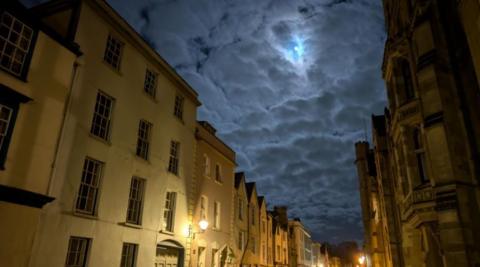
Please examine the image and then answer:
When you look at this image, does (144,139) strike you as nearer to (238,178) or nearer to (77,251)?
(77,251)

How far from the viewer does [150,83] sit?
20109 millimetres

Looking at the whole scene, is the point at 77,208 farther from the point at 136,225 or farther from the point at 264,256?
the point at 264,256

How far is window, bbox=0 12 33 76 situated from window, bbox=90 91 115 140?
370 cm

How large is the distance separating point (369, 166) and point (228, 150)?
22006 millimetres

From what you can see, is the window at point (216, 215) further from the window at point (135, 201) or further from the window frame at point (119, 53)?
the window frame at point (119, 53)

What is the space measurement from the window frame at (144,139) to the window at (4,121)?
6.87 metres

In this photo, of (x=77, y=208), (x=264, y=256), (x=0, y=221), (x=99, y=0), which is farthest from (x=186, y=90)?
(x=264, y=256)

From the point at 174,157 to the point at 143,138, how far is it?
3.23m

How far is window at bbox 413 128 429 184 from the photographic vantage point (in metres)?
14.6

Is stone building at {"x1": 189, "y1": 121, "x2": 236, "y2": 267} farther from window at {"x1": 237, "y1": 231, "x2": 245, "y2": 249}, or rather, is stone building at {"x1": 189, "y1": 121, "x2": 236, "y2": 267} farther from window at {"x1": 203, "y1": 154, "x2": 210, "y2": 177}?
window at {"x1": 237, "y1": 231, "x2": 245, "y2": 249}

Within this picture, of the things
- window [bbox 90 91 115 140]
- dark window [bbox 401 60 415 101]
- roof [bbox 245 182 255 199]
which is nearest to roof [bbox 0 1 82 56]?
window [bbox 90 91 115 140]

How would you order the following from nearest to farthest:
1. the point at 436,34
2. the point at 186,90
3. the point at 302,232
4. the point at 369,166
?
the point at 436,34 < the point at 186,90 < the point at 369,166 < the point at 302,232

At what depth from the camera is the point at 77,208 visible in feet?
45.5

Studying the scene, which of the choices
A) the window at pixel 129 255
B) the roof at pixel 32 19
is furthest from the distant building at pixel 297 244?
the roof at pixel 32 19
